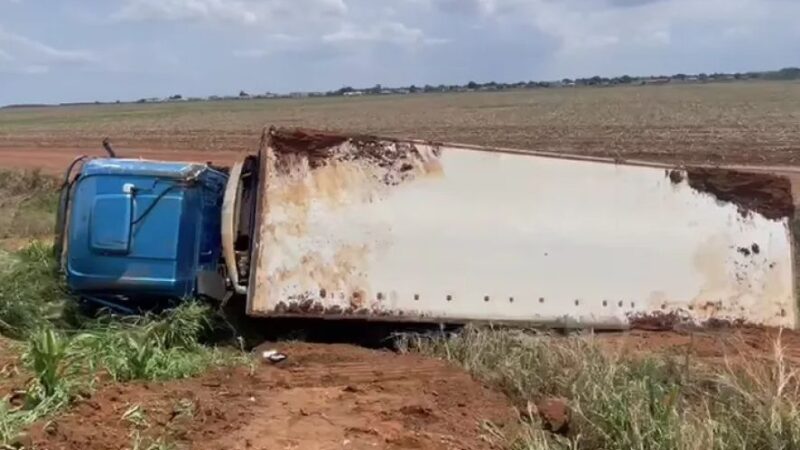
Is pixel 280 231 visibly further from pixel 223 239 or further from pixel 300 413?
pixel 300 413

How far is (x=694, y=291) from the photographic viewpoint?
8.91 m

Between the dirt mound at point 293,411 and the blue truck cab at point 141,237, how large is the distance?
141cm

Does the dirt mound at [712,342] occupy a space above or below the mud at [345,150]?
below

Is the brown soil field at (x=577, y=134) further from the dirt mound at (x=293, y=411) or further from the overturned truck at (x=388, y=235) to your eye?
the dirt mound at (x=293, y=411)

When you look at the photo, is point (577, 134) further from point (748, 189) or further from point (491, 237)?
point (491, 237)

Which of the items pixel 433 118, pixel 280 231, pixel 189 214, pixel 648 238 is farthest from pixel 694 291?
pixel 433 118

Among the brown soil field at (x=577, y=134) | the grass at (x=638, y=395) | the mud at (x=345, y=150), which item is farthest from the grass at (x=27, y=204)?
the grass at (x=638, y=395)

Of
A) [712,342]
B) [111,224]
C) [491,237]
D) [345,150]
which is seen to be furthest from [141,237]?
[712,342]

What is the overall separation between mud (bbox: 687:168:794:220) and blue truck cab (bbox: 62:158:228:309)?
3.88m

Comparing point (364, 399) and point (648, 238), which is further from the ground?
point (648, 238)

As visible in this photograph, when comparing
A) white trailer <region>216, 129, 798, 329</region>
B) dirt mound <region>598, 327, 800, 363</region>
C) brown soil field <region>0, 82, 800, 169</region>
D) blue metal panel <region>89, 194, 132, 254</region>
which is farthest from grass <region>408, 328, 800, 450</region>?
brown soil field <region>0, 82, 800, 169</region>

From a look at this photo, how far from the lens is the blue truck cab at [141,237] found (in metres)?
8.08

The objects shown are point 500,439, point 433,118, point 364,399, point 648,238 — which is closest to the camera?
point 500,439

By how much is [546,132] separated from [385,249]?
137 feet
